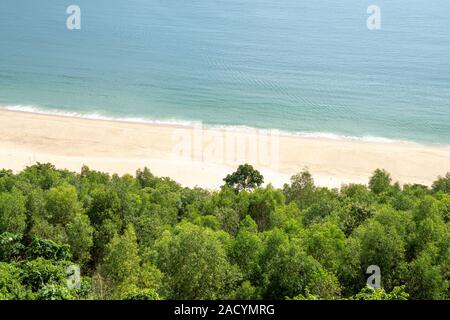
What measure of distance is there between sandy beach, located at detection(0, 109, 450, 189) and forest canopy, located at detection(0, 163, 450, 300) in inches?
810

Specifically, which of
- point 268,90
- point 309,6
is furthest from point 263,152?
point 309,6

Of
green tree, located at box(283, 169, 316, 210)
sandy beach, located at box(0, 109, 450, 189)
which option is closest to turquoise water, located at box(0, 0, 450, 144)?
sandy beach, located at box(0, 109, 450, 189)

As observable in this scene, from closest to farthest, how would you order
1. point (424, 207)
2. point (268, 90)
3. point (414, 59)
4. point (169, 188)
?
point (424, 207) → point (169, 188) → point (268, 90) → point (414, 59)

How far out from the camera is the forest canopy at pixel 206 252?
16.8 m

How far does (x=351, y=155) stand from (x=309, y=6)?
80004 mm

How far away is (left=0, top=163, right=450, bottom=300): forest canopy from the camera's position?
661 inches

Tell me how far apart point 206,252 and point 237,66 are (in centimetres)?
6538

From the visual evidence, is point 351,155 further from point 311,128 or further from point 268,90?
point 268,90

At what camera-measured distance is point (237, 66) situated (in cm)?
8056

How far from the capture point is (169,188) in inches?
1419

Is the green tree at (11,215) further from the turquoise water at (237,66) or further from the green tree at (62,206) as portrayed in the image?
the turquoise water at (237,66)

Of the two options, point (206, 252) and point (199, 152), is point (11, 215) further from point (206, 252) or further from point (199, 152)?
point (199, 152)

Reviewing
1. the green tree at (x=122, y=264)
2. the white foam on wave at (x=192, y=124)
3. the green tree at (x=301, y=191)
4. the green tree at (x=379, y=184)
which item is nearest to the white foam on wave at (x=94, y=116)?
the white foam on wave at (x=192, y=124)

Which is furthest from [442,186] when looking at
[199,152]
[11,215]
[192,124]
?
[192,124]
